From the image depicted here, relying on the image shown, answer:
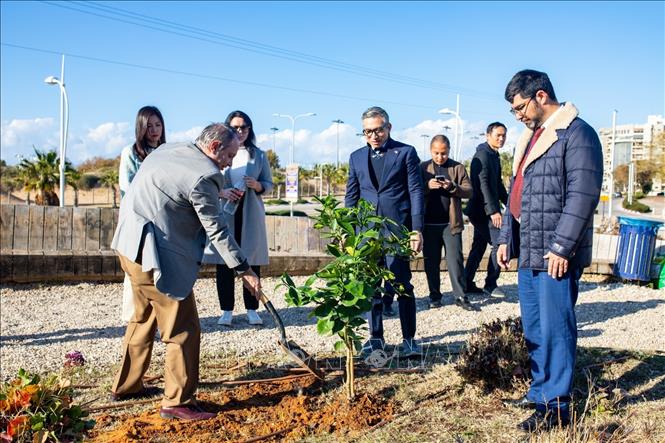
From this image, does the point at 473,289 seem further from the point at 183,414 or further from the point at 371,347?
the point at 183,414

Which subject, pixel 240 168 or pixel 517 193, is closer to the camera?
pixel 517 193

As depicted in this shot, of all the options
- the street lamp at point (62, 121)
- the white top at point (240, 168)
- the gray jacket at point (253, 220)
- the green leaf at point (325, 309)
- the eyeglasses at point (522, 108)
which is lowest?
the green leaf at point (325, 309)

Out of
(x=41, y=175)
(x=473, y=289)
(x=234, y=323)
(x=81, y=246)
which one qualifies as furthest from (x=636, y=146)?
(x=234, y=323)

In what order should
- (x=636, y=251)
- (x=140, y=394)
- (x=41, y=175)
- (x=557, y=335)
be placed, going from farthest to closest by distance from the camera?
(x=41, y=175) → (x=636, y=251) → (x=140, y=394) → (x=557, y=335)

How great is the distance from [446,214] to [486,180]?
76 centimetres

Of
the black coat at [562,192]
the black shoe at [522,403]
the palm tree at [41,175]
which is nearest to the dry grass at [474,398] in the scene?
the black shoe at [522,403]

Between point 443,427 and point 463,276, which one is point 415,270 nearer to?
point 463,276

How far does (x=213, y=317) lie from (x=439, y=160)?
10.0ft

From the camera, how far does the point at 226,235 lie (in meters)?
3.95

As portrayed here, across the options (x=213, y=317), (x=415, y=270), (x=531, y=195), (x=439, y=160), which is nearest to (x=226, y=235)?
(x=531, y=195)

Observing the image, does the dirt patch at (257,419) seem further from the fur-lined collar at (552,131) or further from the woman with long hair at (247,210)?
the woman with long hair at (247,210)

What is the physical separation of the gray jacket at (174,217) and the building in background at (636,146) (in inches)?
85.1

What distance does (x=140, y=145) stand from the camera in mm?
5617

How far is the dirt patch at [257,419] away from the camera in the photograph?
12.3ft
